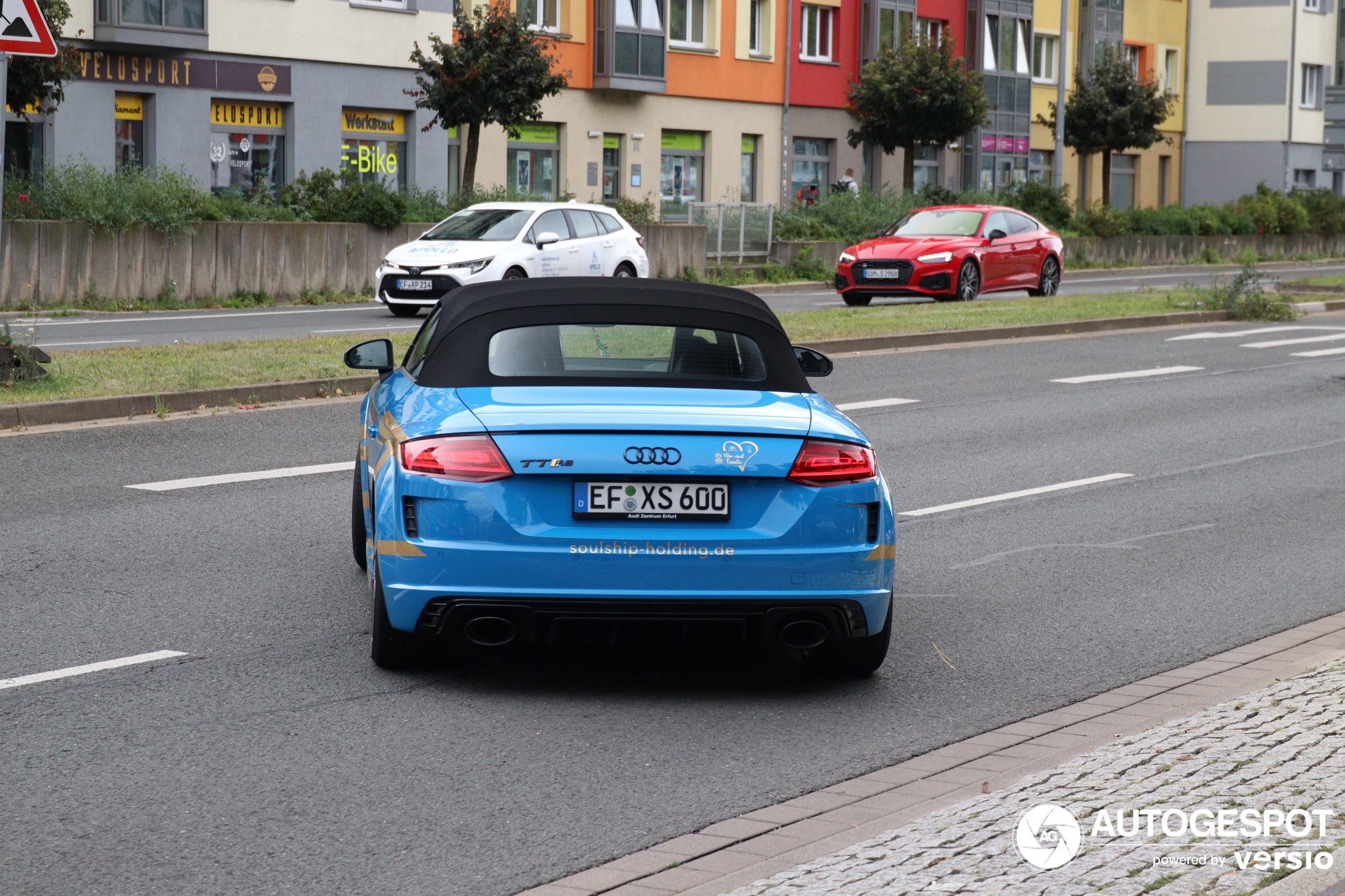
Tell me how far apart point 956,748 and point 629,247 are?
22834 millimetres

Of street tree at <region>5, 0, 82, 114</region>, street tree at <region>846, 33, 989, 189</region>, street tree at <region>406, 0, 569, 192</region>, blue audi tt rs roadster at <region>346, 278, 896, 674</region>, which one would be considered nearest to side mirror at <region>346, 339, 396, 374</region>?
blue audi tt rs roadster at <region>346, 278, 896, 674</region>

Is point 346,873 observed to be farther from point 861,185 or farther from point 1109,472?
point 861,185

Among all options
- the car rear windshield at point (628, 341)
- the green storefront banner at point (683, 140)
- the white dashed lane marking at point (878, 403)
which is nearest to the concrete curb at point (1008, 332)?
the white dashed lane marking at point (878, 403)

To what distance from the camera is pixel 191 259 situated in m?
27.4

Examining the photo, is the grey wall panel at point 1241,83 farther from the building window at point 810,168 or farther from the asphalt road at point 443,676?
the asphalt road at point 443,676

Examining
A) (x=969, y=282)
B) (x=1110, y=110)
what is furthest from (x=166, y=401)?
(x=1110, y=110)

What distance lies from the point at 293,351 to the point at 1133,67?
47.5m

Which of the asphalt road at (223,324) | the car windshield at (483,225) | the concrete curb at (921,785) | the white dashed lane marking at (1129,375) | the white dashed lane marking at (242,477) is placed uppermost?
the car windshield at (483,225)

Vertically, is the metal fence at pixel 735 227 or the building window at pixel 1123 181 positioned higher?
the building window at pixel 1123 181

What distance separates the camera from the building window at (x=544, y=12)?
143 feet

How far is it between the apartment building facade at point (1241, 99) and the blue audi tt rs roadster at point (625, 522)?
70.8 m

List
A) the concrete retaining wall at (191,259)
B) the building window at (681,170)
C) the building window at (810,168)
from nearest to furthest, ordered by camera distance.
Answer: the concrete retaining wall at (191,259) < the building window at (681,170) < the building window at (810,168)

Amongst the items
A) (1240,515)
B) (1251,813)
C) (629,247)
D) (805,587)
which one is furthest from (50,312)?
(1251,813)

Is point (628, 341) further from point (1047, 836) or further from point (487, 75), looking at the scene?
point (487, 75)
